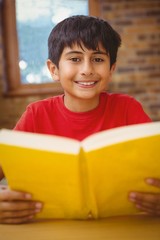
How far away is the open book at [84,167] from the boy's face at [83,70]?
415 millimetres

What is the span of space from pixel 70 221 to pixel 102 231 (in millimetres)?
90

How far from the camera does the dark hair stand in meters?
0.98

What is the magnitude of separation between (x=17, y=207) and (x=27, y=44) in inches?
126

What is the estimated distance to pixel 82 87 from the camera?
103cm

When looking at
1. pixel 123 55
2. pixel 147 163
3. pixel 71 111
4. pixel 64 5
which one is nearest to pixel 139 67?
pixel 123 55

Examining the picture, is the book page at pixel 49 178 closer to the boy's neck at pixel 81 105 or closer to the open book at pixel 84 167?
the open book at pixel 84 167

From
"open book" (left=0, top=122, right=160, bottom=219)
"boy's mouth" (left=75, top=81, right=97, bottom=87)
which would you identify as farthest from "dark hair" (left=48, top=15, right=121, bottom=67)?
"open book" (left=0, top=122, right=160, bottom=219)

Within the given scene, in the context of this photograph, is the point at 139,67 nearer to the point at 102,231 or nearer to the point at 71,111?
the point at 71,111

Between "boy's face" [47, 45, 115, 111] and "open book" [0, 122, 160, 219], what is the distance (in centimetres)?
42

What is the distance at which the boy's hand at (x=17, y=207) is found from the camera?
26.7 inches

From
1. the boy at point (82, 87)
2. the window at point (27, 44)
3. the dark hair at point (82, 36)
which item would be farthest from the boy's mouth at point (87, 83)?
the window at point (27, 44)

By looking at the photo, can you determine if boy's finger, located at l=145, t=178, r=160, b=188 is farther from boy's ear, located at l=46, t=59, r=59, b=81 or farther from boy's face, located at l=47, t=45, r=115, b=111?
boy's ear, located at l=46, t=59, r=59, b=81

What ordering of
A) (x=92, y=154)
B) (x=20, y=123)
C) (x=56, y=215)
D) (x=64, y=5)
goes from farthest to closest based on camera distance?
(x=64, y=5), (x=20, y=123), (x=56, y=215), (x=92, y=154)

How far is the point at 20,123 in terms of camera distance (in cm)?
108
